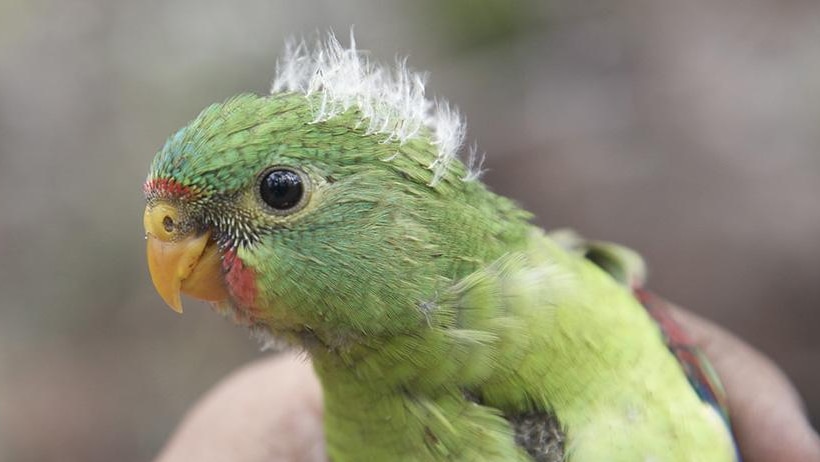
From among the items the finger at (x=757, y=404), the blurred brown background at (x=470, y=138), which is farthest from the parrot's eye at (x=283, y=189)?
the blurred brown background at (x=470, y=138)

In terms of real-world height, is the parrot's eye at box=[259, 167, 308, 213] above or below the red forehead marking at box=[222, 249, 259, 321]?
above

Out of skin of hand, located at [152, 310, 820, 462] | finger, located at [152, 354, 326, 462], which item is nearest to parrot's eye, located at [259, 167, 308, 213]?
skin of hand, located at [152, 310, 820, 462]

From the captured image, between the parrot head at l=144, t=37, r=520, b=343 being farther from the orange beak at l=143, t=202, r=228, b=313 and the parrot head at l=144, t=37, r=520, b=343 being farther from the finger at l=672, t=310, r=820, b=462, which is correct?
the finger at l=672, t=310, r=820, b=462

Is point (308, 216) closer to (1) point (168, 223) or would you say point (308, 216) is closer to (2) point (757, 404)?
(1) point (168, 223)

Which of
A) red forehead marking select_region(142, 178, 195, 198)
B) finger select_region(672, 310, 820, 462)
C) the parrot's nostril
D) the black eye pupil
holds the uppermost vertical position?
finger select_region(672, 310, 820, 462)

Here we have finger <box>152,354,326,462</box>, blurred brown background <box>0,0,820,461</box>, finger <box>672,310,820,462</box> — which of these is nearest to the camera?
finger <box>672,310,820,462</box>

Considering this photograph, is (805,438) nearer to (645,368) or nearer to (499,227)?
(645,368)

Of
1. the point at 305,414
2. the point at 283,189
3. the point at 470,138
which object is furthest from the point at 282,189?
the point at 470,138

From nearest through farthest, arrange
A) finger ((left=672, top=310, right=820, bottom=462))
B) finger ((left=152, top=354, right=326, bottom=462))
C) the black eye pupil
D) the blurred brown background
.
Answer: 1. the black eye pupil
2. finger ((left=672, top=310, right=820, bottom=462))
3. finger ((left=152, top=354, right=326, bottom=462))
4. the blurred brown background
